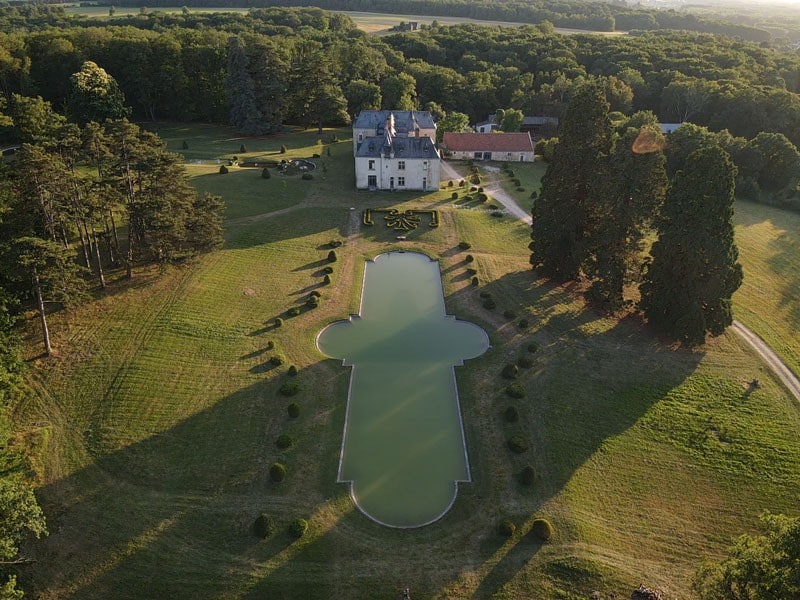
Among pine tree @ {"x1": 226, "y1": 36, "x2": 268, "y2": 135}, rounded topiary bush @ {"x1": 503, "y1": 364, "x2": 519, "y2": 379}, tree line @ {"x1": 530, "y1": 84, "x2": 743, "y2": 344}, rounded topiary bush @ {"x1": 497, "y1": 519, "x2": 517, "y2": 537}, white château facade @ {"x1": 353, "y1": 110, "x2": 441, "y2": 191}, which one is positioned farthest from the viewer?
pine tree @ {"x1": 226, "y1": 36, "x2": 268, "y2": 135}

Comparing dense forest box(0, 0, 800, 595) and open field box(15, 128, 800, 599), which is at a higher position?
dense forest box(0, 0, 800, 595)

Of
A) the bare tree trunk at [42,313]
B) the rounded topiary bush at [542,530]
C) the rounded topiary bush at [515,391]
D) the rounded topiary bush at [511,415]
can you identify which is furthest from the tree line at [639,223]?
the bare tree trunk at [42,313]

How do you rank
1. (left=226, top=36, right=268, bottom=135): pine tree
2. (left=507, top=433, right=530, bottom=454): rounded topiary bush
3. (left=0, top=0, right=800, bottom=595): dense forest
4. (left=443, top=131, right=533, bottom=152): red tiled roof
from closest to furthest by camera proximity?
(left=507, top=433, right=530, bottom=454): rounded topiary bush, (left=0, top=0, right=800, bottom=595): dense forest, (left=443, top=131, right=533, bottom=152): red tiled roof, (left=226, top=36, right=268, bottom=135): pine tree

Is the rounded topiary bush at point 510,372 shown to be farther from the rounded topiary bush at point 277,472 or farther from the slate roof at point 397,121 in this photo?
the slate roof at point 397,121

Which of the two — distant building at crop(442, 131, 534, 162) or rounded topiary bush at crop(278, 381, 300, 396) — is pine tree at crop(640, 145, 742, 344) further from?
distant building at crop(442, 131, 534, 162)

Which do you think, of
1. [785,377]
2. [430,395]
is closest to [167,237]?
[430,395]

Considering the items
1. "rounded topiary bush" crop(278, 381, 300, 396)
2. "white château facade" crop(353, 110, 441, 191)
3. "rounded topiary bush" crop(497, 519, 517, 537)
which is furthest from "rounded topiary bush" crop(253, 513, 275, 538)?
"white château facade" crop(353, 110, 441, 191)

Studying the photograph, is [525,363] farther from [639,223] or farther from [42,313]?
[42,313]
